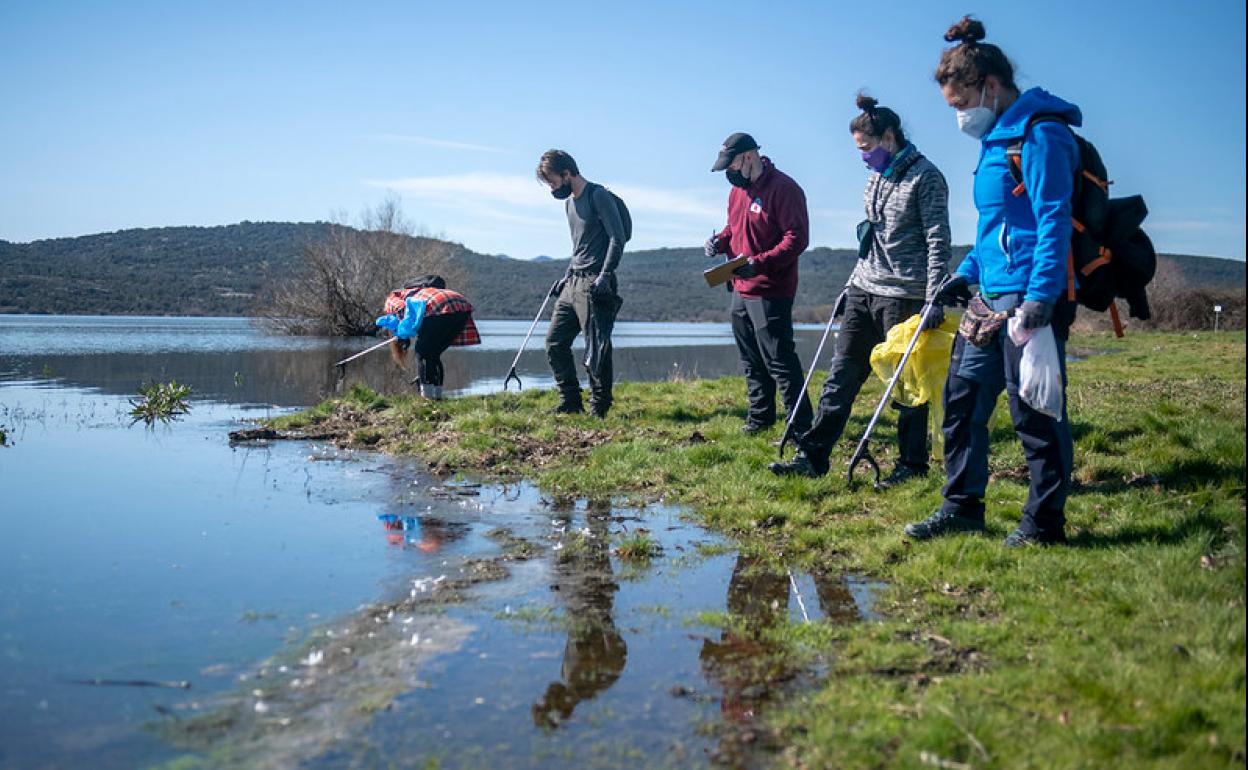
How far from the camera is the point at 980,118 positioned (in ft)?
18.0

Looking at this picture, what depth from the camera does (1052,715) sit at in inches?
136

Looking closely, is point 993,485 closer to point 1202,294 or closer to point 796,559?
point 796,559

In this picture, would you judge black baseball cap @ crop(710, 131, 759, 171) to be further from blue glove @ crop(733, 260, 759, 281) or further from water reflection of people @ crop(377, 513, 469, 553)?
water reflection of people @ crop(377, 513, 469, 553)

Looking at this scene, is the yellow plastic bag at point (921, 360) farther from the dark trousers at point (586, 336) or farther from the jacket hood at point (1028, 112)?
the dark trousers at point (586, 336)

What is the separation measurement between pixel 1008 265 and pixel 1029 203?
0.36 metres

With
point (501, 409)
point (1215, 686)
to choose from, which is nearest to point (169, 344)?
point (501, 409)

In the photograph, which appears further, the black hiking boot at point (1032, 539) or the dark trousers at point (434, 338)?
the dark trousers at point (434, 338)

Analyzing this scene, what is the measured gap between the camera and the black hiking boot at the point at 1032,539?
17.8 feet

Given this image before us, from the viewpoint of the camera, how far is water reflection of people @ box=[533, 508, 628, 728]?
3.90 m

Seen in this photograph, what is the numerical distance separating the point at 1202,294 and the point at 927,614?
3958 cm

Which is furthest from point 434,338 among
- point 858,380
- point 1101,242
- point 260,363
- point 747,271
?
point 260,363

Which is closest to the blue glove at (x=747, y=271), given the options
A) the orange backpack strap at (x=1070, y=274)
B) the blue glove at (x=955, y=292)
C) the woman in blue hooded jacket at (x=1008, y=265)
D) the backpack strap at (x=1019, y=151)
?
the blue glove at (x=955, y=292)

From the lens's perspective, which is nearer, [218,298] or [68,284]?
[68,284]

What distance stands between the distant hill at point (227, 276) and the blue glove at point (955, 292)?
36.3 meters
